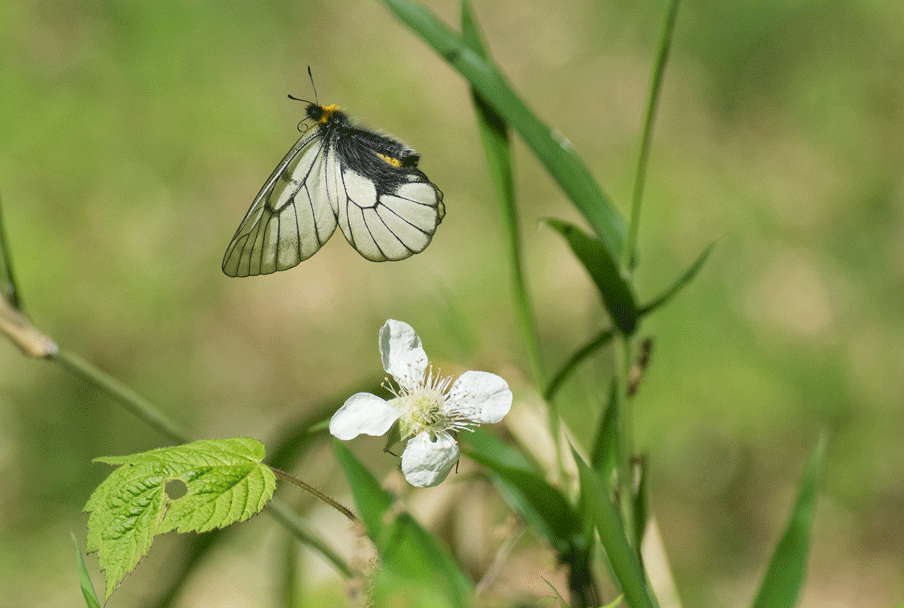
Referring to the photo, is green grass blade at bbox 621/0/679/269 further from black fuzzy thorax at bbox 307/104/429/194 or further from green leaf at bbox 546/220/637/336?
black fuzzy thorax at bbox 307/104/429/194

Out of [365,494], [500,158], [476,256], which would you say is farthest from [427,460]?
[476,256]

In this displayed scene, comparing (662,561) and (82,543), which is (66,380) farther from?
(662,561)

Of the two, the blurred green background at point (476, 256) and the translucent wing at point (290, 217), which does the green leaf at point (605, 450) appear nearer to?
the translucent wing at point (290, 217)

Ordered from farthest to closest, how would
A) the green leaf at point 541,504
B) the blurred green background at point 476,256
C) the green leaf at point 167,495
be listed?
the blurred green background at point 476,256 < the green leaf at point 541,504 < the green leaf at point 167,495

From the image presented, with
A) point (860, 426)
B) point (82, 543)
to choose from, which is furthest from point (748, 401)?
point (82, 543)

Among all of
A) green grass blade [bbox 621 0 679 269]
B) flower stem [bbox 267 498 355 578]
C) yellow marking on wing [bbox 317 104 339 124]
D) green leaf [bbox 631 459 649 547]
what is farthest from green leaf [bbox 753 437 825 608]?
yellow marking on wing [bbox 317 104 339 124]

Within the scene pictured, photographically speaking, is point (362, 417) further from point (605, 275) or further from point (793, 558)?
point (793, 558)

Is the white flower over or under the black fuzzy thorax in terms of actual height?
under

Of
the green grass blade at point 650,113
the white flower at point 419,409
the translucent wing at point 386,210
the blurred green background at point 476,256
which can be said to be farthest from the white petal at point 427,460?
the blurred green background at point 476,256
